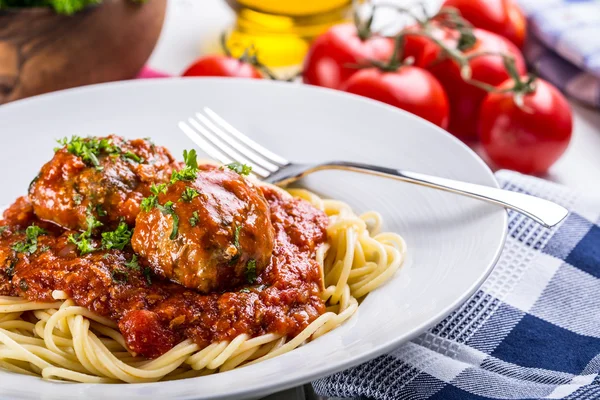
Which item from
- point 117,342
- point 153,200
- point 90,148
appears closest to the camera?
point 153,200

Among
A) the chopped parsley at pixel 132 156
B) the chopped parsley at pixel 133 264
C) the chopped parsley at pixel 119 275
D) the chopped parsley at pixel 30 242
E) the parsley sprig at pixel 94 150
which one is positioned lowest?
the chopped parsley at pixel 30 242

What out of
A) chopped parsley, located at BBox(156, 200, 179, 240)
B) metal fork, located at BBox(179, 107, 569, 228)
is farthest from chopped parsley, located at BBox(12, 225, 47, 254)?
metal fork, located at BBox(179, 107, 569, 228)

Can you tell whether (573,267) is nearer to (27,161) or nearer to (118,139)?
(118,139)

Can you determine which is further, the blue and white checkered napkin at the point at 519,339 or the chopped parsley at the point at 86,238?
the chopped parsley at the point at 86,238

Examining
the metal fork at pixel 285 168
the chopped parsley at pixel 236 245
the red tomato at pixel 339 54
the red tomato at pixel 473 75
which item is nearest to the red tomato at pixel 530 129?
the red tomato at pixel 473 75

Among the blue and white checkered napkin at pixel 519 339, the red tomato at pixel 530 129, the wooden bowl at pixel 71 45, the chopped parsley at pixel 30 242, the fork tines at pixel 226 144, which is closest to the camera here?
the blue and white checkered napkin at pixel 519 339

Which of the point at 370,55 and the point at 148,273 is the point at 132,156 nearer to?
the point at 148,273

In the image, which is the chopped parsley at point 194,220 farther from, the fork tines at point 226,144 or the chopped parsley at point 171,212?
the fork tines at point 226,144

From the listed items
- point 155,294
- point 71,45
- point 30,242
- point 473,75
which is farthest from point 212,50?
point 155,294
